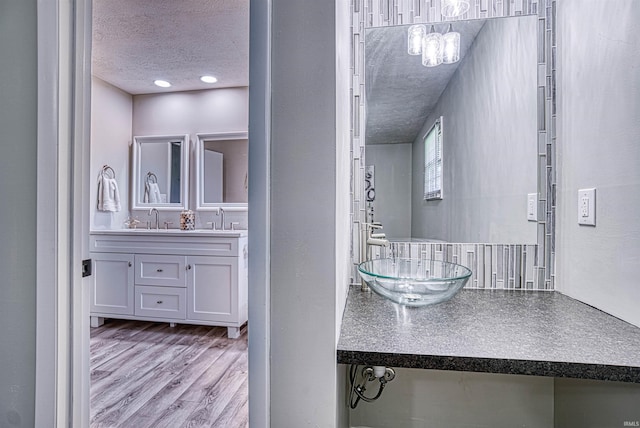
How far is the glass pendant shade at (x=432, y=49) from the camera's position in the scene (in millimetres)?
1469

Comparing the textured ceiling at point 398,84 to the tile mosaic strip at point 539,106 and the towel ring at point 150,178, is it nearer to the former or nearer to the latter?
the tile mosaic strip at point 539,106

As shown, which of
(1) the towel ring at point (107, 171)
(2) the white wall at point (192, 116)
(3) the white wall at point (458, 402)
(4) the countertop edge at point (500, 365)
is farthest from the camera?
(2) the white wall at point (192, 116)

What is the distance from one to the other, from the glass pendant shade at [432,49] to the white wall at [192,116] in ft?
8.45

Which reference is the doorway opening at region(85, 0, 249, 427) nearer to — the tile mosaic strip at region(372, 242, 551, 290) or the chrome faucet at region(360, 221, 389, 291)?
the chrome faucet at region(360, 221, 389, 291)

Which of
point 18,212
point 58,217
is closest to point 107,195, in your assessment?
point 18,212

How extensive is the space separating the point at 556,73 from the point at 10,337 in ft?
6.73

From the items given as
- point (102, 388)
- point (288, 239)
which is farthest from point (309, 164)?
point (102, 388)

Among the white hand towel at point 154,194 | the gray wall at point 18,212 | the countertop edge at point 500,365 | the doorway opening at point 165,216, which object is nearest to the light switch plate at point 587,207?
the countertop edge at point 500,365

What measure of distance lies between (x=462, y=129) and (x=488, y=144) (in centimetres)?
12

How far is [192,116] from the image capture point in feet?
12.8

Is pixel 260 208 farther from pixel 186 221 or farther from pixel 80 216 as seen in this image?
pixel 186 221

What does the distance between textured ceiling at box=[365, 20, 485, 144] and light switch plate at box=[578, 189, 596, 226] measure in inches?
25.7

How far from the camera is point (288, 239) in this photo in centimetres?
83

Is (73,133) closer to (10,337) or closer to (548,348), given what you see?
(10,337)
